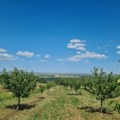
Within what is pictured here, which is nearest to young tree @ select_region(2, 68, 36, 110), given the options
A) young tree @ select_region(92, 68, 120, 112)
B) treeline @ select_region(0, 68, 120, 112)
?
treeline @ select_region(0, 68, 120, 112)

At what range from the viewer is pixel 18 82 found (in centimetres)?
5088

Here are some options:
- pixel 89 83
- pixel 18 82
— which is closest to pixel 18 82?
pixel 18 82

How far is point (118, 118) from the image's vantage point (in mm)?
43562

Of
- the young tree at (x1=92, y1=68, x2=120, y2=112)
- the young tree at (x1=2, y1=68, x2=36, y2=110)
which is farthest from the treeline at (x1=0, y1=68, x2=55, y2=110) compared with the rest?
the young tree at (x1=92, y1=68, x2=120, y2=112)

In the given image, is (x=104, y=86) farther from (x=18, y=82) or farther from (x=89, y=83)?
(x=18, y=82)

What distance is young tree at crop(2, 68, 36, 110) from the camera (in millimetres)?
51000

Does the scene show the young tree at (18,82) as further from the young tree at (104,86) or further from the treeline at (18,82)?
the young tree at (104,86)

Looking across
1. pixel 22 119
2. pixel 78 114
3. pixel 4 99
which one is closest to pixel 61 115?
pixel 78 114

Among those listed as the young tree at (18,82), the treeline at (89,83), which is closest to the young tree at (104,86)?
the treeline at (89,83)

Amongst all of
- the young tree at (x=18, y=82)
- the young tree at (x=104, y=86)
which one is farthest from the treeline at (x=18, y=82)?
the young tree at (x=104, y=86)

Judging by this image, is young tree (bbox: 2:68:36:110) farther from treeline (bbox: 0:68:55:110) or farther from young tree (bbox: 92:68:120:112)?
young tree (bbox: 92:68:120:112)

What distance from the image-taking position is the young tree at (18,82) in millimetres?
51000

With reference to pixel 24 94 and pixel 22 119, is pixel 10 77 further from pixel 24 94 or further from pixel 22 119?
pixel 22 119

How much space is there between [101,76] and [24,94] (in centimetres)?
1552
